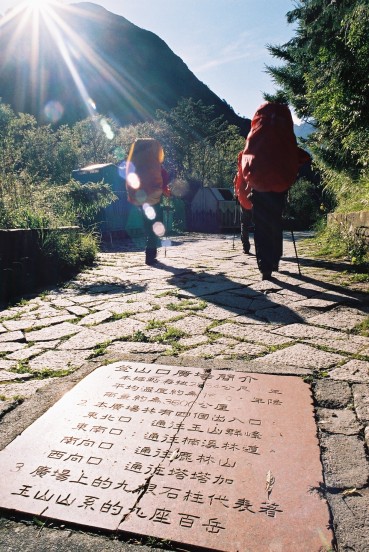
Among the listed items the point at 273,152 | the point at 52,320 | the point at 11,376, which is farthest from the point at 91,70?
the point at 11,376

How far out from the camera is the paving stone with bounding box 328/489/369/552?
121cm

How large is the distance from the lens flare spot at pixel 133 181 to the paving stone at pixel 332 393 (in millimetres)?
5180

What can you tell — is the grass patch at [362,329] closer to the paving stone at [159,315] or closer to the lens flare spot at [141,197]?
the paving stone at [159,315]

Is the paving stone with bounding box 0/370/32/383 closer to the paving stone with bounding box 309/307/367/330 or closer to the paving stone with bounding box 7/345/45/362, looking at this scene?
the paving stone with bounding box 7/345/45/362

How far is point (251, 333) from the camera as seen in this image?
321 cm

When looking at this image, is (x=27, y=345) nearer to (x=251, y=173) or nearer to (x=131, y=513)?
(x=131, y=513)

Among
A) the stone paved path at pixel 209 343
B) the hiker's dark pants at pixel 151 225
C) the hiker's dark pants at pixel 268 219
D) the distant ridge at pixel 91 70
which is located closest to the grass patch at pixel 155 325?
the stone paved path at pixel 209 343

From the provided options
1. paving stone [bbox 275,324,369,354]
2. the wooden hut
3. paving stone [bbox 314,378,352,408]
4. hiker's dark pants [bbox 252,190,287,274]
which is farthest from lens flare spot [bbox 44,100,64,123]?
paving stone [bbox 314,378,352,408]

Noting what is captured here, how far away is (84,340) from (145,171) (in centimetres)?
421

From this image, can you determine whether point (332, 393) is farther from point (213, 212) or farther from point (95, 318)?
point (213, 212)

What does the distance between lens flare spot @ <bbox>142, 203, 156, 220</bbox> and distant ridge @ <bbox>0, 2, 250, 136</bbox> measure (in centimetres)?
6906

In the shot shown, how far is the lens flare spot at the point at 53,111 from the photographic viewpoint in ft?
253

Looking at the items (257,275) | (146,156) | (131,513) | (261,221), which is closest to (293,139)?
(261,221)

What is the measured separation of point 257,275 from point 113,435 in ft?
13.5
